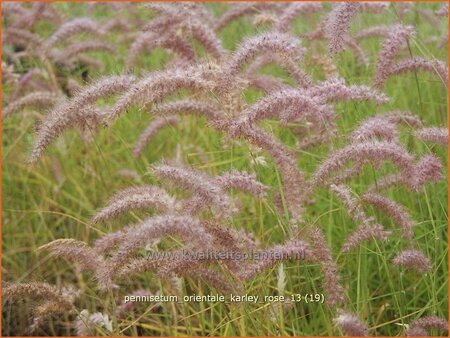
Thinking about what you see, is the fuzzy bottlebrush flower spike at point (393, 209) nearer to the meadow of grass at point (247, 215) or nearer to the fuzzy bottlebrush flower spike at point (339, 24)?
the meadow of grass at point (247, 215)

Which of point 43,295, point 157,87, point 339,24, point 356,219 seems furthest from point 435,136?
point 43,295

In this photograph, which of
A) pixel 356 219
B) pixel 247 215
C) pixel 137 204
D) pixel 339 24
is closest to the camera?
pixel 137 204

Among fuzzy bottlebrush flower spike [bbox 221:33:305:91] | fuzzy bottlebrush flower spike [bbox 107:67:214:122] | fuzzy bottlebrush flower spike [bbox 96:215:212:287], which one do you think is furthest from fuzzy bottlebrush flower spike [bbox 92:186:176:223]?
fuzzy bottlebrush flower spike [bbox 221:33:305:91]

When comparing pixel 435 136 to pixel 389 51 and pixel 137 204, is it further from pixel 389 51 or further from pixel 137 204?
pixel 137 204

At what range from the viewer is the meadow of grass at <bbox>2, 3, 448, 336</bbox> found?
2.46m

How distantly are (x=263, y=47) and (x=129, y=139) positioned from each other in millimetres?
1963

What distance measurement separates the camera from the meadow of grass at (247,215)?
2.46m

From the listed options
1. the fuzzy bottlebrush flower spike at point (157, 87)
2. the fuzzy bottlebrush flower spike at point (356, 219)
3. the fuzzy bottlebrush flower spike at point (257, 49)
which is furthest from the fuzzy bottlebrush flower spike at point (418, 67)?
the fuzzy bottlebrush flower spike at point (157, 87)

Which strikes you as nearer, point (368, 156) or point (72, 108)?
point (368, 156)

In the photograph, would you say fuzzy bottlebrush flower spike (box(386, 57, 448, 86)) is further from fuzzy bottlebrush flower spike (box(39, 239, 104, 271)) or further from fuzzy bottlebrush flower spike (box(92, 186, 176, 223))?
fuzzy bottlebrush flower spike (box(39, 239, 104, 271))

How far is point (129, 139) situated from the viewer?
13.5 feet

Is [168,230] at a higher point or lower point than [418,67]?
lower

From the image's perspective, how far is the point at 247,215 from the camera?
3215 millimetres

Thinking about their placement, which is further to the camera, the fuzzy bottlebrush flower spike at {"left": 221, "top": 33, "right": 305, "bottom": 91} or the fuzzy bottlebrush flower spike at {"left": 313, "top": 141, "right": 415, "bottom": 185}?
the fuzzy bottlebrush flower spike at {"left": 221, "top": 33, "right": 305, "bottom": 91}
